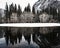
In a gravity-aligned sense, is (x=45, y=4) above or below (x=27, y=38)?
above

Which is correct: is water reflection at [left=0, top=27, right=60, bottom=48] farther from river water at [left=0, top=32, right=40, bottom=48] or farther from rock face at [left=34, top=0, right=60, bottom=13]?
rock face at [left=34, top=0, right=60, bottom=13]

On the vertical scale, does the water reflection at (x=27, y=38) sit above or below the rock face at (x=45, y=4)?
below

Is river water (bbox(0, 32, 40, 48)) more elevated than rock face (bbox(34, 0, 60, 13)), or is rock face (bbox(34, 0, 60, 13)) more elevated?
rock face (bbox(34, 0, 60, 13))

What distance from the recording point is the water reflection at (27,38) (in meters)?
1.90

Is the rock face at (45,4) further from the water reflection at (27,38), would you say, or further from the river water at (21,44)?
the river water at (21,44)

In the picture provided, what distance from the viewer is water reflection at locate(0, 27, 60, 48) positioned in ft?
6.22

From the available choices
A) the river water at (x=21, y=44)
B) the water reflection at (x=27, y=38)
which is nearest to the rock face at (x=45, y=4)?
the water reflection at (x=27, y=38)

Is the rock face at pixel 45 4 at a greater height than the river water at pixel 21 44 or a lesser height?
greater

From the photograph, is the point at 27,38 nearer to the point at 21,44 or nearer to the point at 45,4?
the point at 21,44

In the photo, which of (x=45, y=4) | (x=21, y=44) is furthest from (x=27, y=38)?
(x=45, y=4)

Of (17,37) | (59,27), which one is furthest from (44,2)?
(17,37)

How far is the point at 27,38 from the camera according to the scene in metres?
1.91

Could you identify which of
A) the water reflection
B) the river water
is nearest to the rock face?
the water reflection

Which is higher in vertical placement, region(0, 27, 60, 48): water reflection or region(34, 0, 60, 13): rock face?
region(34, 0, 60, 13): rock face
